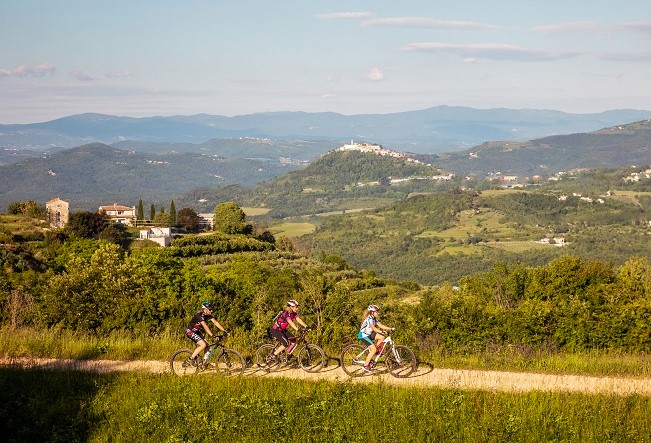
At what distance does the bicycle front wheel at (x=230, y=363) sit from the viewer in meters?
11.9

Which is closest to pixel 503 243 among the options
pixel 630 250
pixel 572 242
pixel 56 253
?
pixel 572 242

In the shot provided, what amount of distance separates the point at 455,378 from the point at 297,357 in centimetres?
299

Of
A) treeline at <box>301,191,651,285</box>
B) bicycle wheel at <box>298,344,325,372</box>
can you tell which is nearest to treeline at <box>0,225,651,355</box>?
bicycle wheel at <box>298,344,325,372</box>

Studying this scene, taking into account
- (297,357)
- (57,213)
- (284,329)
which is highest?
(284,329)

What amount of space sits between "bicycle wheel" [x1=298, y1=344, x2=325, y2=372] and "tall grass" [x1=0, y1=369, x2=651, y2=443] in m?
1.33

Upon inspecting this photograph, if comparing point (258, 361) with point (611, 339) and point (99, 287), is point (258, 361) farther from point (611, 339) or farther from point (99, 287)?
point (611, 339)

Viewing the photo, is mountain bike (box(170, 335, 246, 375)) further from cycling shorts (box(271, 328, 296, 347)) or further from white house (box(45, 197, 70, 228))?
white house (box(45, 197, 70, 228))

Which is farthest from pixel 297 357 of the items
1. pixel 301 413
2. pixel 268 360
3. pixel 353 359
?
pixel 301 413

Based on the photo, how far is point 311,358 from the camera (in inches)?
488

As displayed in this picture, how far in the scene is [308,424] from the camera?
9.56 metres

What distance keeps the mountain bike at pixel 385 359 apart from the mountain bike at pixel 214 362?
2.02 meters

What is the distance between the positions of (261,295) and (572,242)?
134445 mm

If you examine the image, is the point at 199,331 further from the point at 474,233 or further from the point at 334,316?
the point at 474,233

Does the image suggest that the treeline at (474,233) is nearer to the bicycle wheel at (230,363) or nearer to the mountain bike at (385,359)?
the mountain bike at (385,359)
